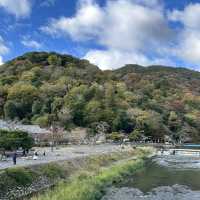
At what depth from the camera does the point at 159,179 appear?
116 ft

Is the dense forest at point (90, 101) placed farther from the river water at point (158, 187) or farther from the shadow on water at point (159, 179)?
the river water at point (158, 187)

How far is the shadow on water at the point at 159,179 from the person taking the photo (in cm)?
3082

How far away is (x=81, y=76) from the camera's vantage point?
136 m

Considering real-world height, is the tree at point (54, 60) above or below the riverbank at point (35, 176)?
above

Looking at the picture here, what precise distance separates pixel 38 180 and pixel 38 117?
70.7m

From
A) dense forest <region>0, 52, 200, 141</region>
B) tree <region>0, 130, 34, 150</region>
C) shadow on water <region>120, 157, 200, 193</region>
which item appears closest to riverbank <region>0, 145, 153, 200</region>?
shadow on water <region>120, 157, 200, 193</region>

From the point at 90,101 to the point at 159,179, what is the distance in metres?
70.9

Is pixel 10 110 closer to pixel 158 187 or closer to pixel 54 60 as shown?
pixel 54 60

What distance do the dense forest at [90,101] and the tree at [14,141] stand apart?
40752 mm

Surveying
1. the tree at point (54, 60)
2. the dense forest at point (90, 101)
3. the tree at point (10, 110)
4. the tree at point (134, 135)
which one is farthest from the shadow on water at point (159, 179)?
the tree at point (54, 60)

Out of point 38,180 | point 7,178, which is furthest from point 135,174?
point 7,178

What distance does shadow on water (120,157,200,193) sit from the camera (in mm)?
30819

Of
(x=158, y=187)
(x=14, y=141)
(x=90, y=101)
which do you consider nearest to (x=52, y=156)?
(x=14, y=141)

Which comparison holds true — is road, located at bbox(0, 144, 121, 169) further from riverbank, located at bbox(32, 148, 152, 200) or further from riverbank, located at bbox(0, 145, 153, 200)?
riverbank, located at bbox(32, 148, 152, 200)
